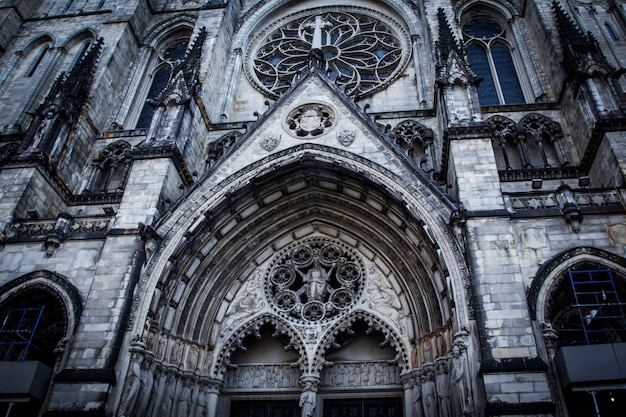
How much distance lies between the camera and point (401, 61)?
1680 cm

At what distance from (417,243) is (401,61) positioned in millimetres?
8373

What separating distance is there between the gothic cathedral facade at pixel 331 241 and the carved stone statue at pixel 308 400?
4 cm

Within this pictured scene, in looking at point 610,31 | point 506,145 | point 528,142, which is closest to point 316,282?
point 506,145

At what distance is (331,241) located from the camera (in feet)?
39.9

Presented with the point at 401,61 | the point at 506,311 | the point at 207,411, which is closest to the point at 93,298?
the point at 207,411

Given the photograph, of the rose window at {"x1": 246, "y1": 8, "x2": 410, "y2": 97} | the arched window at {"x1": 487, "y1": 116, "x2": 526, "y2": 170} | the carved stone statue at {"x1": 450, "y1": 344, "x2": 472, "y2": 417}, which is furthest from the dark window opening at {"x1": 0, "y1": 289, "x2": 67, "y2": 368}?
the arched window at {"x1": 487, "y1": 116, "x2": 526, "y2": 170}

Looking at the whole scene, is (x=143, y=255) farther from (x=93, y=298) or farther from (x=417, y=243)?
(x=417, y=243)

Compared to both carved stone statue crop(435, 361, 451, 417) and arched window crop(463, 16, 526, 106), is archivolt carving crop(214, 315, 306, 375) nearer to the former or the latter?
carved stone statue crop(435, 361, 451, 417)

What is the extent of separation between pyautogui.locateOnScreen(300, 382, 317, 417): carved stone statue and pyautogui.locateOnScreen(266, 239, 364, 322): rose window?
57.7 inches

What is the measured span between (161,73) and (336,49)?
6146 mm

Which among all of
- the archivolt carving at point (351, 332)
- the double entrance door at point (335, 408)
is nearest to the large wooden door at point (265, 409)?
the double entrance door at point (335, 408)

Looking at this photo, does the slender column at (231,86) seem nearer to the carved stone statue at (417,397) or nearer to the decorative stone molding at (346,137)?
the decorative stone molding at (346,137)

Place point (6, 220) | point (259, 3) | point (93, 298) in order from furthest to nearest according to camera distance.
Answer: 1. point (259, 3)
2. point (6, 220)
3. point (93, 298)

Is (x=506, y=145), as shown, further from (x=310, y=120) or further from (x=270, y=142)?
(x=270, y=142)
